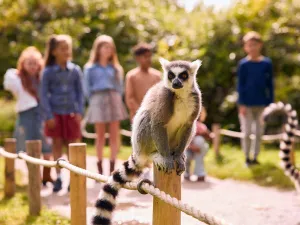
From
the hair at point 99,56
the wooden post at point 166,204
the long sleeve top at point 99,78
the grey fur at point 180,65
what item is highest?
the hair at point 99,56

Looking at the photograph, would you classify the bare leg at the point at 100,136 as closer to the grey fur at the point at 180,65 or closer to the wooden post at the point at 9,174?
the wooden post at the point at 9,174

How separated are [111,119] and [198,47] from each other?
6.02 m

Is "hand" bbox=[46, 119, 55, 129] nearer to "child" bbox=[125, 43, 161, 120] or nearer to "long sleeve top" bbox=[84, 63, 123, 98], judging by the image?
"long sleeve top" bbox=[84, 63, 123, 98]

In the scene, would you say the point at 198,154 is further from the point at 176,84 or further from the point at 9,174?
the point at 176,84

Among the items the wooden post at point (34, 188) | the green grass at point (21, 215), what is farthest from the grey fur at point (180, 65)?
the wooden post at point (34, 188)

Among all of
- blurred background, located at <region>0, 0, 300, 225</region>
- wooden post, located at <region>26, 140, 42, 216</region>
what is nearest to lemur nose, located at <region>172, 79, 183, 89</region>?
wooden post, located at <region>26, 140, 42, 216</region>

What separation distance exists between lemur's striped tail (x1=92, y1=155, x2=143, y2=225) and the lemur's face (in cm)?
53

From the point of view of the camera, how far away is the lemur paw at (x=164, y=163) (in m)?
2.75

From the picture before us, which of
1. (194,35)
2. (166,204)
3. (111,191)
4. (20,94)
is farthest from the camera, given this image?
(194,35)

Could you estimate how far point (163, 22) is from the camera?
13.3 metres

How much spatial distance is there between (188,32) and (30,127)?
6.96 meters

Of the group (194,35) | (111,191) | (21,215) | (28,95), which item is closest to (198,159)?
(28,95)

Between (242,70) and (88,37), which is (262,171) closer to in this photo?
(242,70)

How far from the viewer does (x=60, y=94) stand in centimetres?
559
